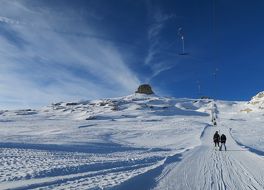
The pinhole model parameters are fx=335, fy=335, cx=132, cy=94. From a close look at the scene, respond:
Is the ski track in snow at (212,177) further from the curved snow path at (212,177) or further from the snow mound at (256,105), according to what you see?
the snow mound at (256,105)

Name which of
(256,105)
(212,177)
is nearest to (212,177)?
(212,177)

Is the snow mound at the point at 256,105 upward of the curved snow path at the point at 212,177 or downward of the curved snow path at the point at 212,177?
upward

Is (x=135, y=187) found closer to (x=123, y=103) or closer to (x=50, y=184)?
(x=50, y=184)

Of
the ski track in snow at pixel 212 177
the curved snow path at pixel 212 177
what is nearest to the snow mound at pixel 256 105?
the ski track in snow at pixel 212 177

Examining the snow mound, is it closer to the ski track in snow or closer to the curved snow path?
the ski track in snow

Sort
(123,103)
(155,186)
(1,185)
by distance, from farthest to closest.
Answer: (123,103), (155,186), (1,185)

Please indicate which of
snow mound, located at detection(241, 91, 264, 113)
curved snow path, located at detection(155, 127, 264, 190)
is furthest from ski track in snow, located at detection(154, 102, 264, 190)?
snow mound, located at detection(241, 91, 264, 113)

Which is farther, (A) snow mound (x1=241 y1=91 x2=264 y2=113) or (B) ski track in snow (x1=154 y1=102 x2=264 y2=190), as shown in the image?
(A) snow mound (x1=241 y1=91 x2=264 y2=113)

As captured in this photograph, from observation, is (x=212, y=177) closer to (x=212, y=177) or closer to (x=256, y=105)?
(x=212, y=177)

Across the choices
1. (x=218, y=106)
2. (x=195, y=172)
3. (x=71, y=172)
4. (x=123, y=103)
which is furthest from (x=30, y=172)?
(x=218, y=106)

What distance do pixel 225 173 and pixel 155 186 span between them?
15.8ft

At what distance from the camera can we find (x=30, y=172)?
46.4ft

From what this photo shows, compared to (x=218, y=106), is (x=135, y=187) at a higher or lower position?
lower

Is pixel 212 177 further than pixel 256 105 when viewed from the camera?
No
